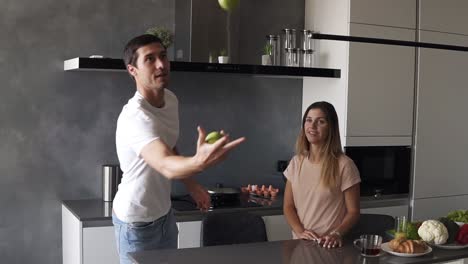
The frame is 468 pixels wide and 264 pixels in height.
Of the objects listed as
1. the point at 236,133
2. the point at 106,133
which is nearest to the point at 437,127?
the point at 236,133

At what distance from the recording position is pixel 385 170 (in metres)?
4.13

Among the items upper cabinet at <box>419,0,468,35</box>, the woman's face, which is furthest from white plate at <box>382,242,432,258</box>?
upper cabinet at <box>419,0,468,35</box>

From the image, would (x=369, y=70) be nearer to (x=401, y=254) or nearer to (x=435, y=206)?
(x=435, y=206)

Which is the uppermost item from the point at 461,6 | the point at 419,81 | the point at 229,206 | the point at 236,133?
the point at 461,6

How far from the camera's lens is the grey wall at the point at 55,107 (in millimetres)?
3510

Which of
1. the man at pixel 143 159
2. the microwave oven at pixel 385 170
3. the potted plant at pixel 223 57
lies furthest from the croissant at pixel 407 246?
the potted plant at pixel 223 57

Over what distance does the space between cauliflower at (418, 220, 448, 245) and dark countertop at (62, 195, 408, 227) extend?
1.17 m

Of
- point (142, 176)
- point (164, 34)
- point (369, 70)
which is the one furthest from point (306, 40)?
point (142, 176)

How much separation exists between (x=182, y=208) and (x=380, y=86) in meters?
1.54

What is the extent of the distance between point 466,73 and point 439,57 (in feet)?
1.03

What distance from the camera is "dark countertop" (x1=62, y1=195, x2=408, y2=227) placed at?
10.5 ft

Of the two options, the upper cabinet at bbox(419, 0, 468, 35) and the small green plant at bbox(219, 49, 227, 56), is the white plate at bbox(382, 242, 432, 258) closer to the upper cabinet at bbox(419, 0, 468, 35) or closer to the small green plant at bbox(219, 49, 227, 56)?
the small green plant at bbox(219, 49, 227, 56)

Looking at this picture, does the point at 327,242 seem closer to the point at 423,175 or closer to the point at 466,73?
the point at 423,175

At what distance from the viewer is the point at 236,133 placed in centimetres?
410
